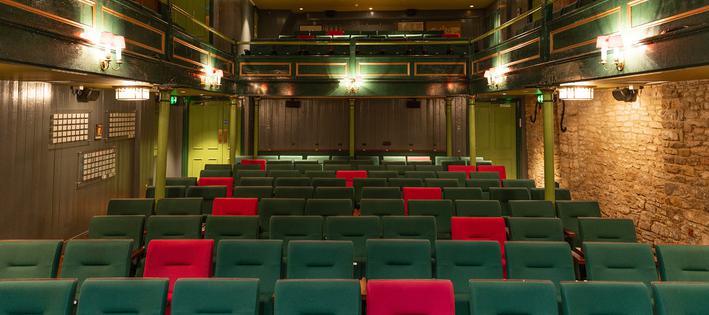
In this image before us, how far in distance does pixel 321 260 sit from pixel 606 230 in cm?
386

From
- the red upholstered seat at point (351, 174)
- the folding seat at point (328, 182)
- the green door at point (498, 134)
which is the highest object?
the green door at point (498, 134)

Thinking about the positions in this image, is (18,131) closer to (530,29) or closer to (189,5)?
(189,5)

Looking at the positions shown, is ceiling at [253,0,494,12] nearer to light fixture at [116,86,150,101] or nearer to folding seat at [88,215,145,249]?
light fixture at [116,86,150,101]

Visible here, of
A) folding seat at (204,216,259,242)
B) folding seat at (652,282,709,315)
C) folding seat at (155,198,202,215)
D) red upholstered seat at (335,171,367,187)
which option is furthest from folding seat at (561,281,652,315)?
red upholstered seat at (335,171,367,187)

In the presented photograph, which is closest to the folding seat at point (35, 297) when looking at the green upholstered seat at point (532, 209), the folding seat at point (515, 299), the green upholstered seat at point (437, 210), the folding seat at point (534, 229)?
the folding seat at point (515, 299)

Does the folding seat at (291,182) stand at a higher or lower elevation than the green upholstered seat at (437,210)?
higher

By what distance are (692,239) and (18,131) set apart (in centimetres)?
1111

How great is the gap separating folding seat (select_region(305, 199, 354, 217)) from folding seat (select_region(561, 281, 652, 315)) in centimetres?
401

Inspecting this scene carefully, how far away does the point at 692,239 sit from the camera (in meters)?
7.46

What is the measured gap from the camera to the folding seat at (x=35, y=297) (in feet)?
11.6

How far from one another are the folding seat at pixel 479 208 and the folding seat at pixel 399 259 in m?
2.48

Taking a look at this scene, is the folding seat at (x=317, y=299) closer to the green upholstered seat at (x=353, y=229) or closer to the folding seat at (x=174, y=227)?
the green upholstered seat at (x=353, y=229)

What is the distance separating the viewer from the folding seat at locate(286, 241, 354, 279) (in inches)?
187

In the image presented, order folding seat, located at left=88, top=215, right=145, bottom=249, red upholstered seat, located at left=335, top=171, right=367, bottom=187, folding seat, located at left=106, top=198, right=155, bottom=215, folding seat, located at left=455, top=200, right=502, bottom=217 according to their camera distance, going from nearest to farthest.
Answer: folding seat, located at left=88, top=215, right=145, bottom=249, folding seat, located at left=455, top=200, right=502, bottom=217, folding seat, located at left=106, top=198, right=155, bottom=215, red upholstered seat, located at left=335, top=171, right=367, bottom=187
